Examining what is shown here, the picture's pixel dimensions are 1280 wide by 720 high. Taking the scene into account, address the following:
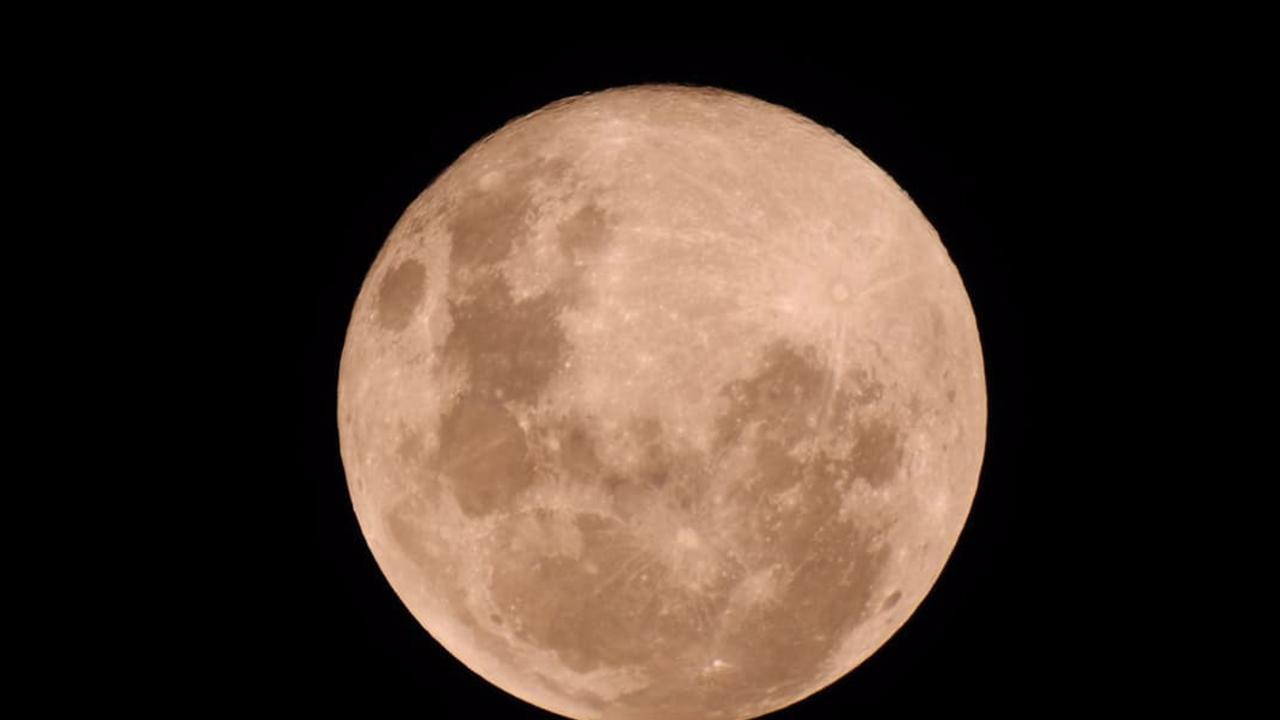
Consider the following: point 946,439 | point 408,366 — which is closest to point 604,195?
point 408,366

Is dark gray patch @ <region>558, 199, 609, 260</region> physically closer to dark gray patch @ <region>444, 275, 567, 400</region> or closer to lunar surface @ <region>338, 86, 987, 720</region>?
lunar surface @ <region>338, 86, 987, 720</region>

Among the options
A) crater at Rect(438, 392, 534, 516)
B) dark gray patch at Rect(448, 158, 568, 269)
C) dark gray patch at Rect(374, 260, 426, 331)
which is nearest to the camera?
crater at Rect(438, 392, 534, 516)

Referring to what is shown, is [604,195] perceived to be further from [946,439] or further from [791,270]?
[946,439]

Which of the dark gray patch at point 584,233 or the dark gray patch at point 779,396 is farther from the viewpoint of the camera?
the dark gray patch at point 584,233

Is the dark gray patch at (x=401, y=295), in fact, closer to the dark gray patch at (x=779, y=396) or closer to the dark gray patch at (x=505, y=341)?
the dark gray patch at (x=505, y=341)

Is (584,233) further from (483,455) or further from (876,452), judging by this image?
(876,452)

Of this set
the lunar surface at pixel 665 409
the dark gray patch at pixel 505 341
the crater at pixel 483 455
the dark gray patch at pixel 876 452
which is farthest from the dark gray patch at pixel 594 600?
the dark gray patch at pixel 876 452

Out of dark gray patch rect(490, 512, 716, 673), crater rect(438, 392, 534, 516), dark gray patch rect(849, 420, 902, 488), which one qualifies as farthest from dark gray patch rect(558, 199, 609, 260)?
dark gray patch rect(849, 420, 902, 488)
